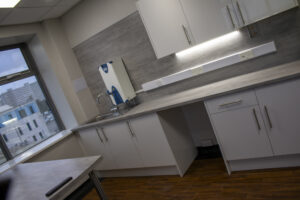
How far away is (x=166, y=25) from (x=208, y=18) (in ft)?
1.53

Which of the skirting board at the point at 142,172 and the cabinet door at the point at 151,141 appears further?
the skirting board at the point at 142,172

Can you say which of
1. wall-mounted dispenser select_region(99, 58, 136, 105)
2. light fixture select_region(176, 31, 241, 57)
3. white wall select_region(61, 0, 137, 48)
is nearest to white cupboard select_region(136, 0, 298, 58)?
light fixture select_region(176, 31, 241, 57)

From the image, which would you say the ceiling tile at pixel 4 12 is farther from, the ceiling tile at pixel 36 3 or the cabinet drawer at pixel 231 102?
the cabinet drawer at pixel 231 102

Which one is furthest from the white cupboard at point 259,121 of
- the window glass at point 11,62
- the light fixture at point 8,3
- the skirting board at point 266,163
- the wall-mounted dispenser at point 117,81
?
the window glass at point 11,62

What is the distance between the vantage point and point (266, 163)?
7.68 ft

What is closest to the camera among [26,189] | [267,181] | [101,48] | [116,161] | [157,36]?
[26,189]

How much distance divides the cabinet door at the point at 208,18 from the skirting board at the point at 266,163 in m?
1.32

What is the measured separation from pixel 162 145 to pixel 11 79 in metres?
2.64

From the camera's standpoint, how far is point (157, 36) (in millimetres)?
2715

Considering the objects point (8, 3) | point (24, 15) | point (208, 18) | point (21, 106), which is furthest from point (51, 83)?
point (208, 18)

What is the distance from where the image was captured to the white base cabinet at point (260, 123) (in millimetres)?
2023

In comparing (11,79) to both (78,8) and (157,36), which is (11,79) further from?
(157,36)

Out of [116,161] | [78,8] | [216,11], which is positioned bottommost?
[116,161]

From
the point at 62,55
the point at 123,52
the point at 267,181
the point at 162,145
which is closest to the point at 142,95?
the point at 123,52
